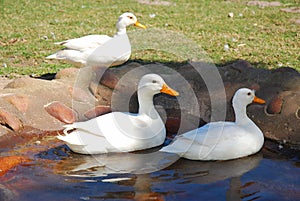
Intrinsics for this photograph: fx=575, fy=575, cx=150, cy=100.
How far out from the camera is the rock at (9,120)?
5695 millimetres

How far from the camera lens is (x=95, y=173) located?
15.7ft

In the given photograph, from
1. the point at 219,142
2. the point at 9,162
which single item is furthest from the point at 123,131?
the point at 9,162

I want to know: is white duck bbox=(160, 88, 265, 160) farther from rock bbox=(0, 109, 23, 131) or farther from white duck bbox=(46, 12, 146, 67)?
white duck bbox=(46, 12, 146, 67)

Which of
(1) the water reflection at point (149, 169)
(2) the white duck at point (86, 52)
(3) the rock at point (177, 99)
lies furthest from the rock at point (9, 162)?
(2) the white duck at point (86, 52)

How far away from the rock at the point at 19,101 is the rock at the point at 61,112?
225 millimetres

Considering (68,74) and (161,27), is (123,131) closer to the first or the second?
(68,74)

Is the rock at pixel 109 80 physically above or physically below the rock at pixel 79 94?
above

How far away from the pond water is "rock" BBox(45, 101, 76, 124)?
718mm

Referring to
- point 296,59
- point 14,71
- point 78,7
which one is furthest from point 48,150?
point 78,7

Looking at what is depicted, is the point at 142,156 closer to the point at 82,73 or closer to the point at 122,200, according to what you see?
the point at 122,200

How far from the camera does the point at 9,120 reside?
571cm

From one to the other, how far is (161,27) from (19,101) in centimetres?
578

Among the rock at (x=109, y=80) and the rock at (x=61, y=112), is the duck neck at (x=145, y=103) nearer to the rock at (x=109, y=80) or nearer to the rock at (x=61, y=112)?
the rock at (x=61, y=112)

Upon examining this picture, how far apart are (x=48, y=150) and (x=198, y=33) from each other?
5.98m
